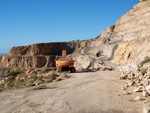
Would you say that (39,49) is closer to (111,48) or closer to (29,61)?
(29,61)

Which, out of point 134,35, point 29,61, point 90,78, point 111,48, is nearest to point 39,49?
point 29,61

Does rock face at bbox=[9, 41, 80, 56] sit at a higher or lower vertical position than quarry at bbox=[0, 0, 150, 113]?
higher


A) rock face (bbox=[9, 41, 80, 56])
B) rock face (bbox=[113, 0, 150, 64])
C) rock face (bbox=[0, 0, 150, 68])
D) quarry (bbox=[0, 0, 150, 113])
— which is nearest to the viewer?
quarry (bbox=[0, 0, 150, 113])

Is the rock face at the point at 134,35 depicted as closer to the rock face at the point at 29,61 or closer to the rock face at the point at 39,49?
the rock face at the point at 29,61

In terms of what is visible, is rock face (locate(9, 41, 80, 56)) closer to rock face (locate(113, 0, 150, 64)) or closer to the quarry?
the quarry

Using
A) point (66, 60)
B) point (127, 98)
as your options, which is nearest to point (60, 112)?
point (127, 98)

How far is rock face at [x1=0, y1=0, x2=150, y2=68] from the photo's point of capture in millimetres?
22222

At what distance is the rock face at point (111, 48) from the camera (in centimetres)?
2222

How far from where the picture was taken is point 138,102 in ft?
14.9

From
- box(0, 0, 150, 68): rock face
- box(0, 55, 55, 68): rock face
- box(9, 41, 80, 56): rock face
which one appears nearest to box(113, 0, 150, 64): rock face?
box(0, 0, 150, 68): rock face

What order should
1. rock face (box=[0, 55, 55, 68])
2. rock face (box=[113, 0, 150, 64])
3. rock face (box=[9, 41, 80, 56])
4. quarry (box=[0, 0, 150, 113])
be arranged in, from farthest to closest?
rock face (box=[9, 41, 80, 56]) < rock face (box=[0, 55, 55, 68]) < rock face (box=[113, 0, 150, 64]) < quarry (box=[0, 0, 150, 113])

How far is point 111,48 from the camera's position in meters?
30.2

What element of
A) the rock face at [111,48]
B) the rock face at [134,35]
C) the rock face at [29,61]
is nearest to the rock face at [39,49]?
the rock face at [111,48]

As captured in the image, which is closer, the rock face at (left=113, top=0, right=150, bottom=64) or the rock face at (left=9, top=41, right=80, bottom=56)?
the rock face at (left=113, top=0, right=150, bottom=64)
